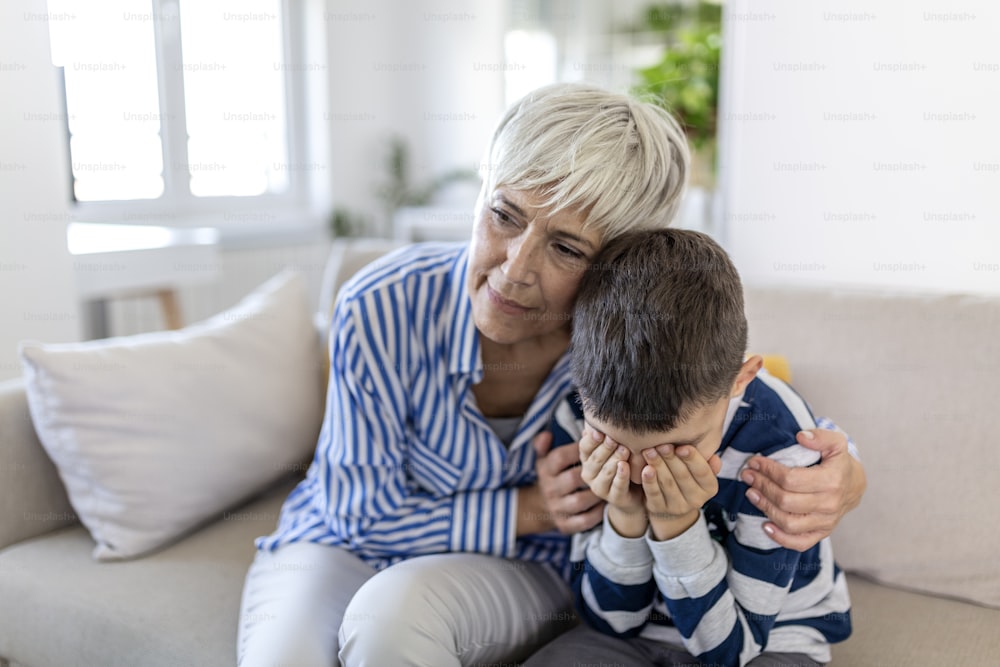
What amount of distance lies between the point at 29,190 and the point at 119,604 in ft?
3.25

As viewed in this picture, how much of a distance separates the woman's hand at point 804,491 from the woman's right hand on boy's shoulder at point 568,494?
216 mm

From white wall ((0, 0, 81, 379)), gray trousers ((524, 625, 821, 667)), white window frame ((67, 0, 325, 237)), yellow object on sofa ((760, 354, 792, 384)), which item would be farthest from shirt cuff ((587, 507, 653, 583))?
white window frame ((67, 0, 325, 237))

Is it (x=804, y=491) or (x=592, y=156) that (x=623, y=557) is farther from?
(x=592, y=156)

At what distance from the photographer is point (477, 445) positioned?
1.23 meters

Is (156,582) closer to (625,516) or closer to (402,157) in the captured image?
(625,516)

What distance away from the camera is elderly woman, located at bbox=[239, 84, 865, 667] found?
1009mm

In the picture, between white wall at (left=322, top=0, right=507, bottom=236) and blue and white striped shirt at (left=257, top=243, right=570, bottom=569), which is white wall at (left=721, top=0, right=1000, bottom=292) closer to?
blue and white striped shirt at (left=257, top=243, right=570, bottom=569)

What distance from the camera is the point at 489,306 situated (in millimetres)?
1091

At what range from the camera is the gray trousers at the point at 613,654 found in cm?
101

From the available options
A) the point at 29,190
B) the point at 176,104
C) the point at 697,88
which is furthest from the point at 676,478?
the point at 176,104

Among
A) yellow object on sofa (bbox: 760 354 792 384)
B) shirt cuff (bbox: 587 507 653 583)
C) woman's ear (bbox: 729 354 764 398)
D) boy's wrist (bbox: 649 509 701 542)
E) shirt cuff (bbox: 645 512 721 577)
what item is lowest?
shirt cuff (bbox: 587 507 653 583)

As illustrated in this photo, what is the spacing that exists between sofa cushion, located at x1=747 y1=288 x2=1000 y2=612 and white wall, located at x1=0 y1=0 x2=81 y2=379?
156cm

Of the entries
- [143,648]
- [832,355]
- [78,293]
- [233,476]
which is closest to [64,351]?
[233,476]

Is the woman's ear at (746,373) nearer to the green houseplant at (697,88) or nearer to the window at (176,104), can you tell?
the green houseplant at (697,88)
